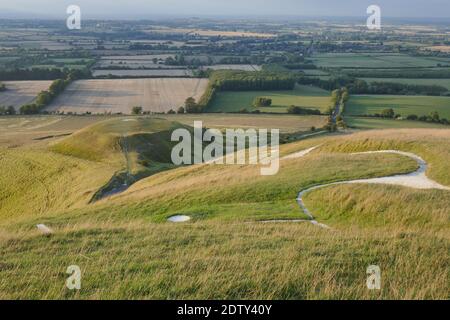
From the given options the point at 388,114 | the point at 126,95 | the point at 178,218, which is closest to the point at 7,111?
the point at 126,95

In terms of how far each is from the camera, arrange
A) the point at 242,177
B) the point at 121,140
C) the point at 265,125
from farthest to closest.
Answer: the point at 265,125 → the point at 121,140 → the point at 242,177

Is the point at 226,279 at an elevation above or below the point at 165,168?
above

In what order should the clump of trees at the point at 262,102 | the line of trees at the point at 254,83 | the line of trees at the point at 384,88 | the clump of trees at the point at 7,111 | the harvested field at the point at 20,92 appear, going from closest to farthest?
the clump of trees at the point at 7,111 → the clump of trees at the point at 262,102 → the harvested field at the point at 20,92 → the line of trees at the point at 384,88 → the line of trees at the point at 254,83

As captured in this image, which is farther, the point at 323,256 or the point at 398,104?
the point at 398,104

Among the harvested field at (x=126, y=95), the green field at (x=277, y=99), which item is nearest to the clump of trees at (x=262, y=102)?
the green field at (x=277, y=99)

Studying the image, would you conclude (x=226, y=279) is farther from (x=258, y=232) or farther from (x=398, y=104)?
(x=398, y=104)

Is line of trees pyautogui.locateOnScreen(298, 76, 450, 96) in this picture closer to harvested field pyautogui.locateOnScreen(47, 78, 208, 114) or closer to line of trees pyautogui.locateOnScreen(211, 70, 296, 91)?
line of trees pyautogui.locateOnScreen(211, 70, 296, 91)

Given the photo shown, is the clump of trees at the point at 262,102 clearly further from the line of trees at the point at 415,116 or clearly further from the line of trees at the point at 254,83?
the line of trees at the point at 415,116
